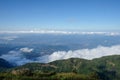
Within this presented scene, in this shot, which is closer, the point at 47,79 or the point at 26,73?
the point at 47,79

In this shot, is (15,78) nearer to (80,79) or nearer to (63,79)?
(63,79)

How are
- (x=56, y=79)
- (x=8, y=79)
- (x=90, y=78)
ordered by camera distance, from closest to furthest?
(x=8, y=79)
(x=56, y=79)
(x=90, y=78)

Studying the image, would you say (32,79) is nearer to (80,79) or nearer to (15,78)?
(15,78)

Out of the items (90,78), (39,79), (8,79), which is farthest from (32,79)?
(90,78)

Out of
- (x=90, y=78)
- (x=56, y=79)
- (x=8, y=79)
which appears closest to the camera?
(x=8, y=79)

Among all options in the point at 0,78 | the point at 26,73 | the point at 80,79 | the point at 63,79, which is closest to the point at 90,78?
the point at 80,79

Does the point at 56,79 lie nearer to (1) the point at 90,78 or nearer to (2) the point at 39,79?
(2) the point at 39,79

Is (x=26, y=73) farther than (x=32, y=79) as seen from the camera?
Yes

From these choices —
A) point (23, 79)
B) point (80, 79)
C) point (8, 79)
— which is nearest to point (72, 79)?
point (80, 79)
